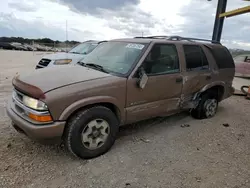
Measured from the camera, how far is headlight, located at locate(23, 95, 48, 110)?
2.64 m

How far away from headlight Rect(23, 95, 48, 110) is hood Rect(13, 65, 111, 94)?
118 mm

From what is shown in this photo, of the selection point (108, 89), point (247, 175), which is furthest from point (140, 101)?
point (247, 175)

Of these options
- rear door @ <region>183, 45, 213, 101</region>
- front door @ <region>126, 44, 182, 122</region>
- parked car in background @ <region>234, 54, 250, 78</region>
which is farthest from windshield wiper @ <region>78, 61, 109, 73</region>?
parked car in background @ <region>234, 54, 250, 78</region>

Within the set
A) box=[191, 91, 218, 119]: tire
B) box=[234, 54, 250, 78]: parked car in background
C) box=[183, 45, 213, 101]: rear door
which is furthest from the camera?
box=[234, 54, 250, 78]: parked car in background

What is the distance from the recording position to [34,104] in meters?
2.71

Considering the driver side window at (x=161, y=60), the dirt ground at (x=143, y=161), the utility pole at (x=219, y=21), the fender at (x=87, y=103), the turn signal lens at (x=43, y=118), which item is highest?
the utility pole at (x=219, y=21)

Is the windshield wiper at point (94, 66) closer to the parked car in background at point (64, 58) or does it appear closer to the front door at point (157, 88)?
the front door at point (157, 88)

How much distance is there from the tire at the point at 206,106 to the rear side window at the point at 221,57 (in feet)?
2.21

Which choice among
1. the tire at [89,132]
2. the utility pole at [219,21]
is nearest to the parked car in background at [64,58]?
the tire at [89,132]

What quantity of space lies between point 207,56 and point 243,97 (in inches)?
139

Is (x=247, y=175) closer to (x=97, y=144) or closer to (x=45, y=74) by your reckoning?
(x=97, y=144)

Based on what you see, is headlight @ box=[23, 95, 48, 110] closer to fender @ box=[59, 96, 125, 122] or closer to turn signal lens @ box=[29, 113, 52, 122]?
turn signal lens @ box=[29, 113, 52, 122]

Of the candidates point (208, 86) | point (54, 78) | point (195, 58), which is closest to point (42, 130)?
point (54, 78)

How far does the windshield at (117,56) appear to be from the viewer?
3.46 metres
